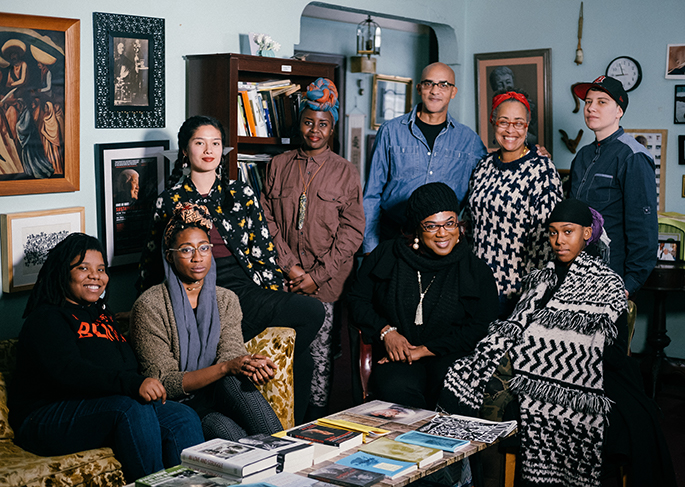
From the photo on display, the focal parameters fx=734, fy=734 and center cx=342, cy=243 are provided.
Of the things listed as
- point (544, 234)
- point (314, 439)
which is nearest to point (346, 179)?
point (544, 234)

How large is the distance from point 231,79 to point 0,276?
1377 millimetres

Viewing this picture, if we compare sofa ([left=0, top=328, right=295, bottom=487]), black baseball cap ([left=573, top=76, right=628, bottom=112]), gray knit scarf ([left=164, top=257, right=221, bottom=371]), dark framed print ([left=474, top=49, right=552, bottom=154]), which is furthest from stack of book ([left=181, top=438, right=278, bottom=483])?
dark framed print ([left=474, top=49, right=552, bottom=154])

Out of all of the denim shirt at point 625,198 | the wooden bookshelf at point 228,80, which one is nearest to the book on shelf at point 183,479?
the wooden bookshelf at point 228,80

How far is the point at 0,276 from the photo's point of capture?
309cm

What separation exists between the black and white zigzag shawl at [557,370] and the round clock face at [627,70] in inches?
81.2

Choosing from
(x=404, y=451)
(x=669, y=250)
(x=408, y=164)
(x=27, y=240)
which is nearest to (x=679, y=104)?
(x=669, y=250)

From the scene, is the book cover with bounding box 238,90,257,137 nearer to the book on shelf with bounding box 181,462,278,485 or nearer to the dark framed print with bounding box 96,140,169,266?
the dark framed print with bounding box 96,140,169,266

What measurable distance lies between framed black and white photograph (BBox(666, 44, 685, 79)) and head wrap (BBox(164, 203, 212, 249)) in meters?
3.16

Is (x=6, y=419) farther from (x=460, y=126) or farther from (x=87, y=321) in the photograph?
(x=460, y=126)

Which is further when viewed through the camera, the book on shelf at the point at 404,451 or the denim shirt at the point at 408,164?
the denim shirt at the point at 408,164

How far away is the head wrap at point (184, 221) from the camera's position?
294cm

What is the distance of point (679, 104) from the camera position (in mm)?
4555

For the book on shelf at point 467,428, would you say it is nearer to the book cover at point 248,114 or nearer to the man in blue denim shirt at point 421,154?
the man in blue denim shirt at point 421,154

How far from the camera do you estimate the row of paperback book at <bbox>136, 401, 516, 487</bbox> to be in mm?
2072
